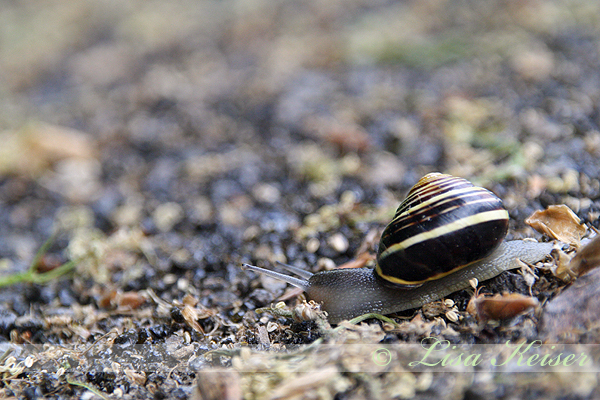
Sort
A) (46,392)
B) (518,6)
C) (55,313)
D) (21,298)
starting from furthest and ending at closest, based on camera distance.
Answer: (518,6)
(21,298)
(55,313)
(46,392)

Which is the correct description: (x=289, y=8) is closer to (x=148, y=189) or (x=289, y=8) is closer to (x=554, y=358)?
(x=148, y=189)

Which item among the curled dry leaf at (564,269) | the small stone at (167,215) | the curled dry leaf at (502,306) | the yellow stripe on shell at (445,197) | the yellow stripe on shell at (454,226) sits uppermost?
the yellow stripe on shell at (445,197)

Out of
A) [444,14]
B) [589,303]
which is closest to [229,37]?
[444,14]

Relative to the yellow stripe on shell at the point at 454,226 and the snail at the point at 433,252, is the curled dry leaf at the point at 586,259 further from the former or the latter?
the yellow stripe on shell at the point at 454,226

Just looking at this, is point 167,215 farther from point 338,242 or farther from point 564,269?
point 564,269

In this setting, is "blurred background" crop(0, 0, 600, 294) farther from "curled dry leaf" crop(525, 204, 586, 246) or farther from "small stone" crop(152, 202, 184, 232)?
"curled dry leaf" crop(525, 204, 586, 246)

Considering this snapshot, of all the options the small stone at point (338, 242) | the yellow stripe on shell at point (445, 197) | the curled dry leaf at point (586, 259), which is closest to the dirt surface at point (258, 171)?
the small stone at point (338, 242)

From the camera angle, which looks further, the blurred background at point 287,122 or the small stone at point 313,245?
the blurred background at point 287,122

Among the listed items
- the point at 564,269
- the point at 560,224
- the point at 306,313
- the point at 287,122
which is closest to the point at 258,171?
the point at 287,122
